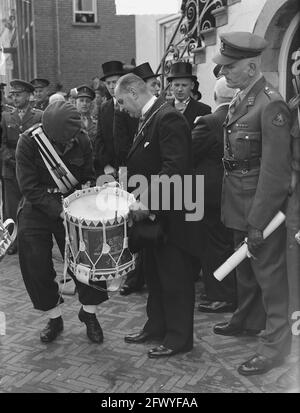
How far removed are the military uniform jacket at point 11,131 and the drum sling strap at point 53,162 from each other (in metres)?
2.87

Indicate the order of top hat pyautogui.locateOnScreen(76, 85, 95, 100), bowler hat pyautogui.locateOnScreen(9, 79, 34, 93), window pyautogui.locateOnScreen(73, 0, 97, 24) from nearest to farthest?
bowler hat pyautogui.locateOnScreen(9, 79, 34, 93), top hat pyautogui.locateOnScreen(76, 85, 95, 100), window pyautogui.locateOnScreen(73, 0, 97, 24)

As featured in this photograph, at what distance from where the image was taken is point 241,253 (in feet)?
11.4

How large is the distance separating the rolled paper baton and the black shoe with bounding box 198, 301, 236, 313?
1224 mm

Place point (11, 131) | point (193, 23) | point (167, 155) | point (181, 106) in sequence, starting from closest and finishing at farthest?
point (167, 155) → point (181, 106) → point (11, 131) → point (193, 23)

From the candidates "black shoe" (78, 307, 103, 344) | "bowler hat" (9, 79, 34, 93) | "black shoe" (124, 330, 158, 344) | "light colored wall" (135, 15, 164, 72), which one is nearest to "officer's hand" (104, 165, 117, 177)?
"bowler hat" (9, 79, 34, 93)

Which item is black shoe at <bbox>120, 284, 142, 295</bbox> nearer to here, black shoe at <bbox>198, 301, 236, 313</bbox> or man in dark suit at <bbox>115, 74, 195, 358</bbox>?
black shoe at <bbox>198, 301, 236, 313</bbox>

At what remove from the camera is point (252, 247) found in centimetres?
337

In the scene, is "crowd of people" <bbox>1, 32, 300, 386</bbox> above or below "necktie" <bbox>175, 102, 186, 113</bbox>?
below

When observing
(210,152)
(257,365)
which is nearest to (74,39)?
(210,152)

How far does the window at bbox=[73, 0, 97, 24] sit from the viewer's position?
51.9ft

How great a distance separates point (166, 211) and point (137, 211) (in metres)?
0.22

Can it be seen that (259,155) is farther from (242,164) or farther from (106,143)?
(106,143)

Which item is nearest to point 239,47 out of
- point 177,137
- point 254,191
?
point 177,137

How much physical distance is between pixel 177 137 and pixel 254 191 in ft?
2.09
